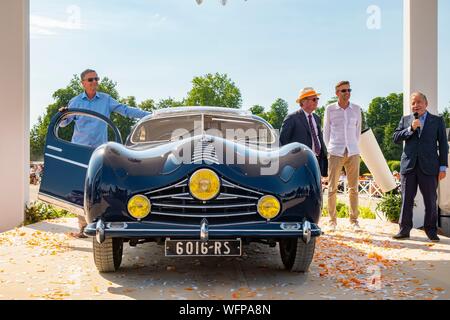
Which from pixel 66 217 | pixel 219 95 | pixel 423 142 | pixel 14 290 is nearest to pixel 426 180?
pixel 423 142

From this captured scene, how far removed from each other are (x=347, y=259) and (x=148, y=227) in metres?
2.40

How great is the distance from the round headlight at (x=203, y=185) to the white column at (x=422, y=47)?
5011 millimetres

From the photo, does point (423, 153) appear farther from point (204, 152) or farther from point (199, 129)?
point (204, 152)

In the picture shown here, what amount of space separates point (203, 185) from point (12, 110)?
16.6 feet

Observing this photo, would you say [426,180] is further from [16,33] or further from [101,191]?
[16,33]

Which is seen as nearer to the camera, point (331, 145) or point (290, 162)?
point (290, 162)

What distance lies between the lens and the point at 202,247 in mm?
3680

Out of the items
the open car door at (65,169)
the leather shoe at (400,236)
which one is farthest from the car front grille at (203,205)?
the leather shoe at (400,236)

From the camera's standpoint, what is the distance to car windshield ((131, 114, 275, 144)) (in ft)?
16.5

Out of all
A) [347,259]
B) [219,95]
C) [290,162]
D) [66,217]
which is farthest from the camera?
[219,95]

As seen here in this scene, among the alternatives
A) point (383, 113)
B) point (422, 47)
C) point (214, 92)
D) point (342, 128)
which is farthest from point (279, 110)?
point (342, 128)

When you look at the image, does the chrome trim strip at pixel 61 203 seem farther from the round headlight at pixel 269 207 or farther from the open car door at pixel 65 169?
the round headlight at pixel 269 207

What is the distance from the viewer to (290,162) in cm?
397

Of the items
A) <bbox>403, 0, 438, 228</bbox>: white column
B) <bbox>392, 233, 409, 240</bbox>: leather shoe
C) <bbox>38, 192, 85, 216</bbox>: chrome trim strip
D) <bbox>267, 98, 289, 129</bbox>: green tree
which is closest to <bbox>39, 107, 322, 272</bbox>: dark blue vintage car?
<bbox>38, 192, 85, 216</bbox>: chrome trim strip
